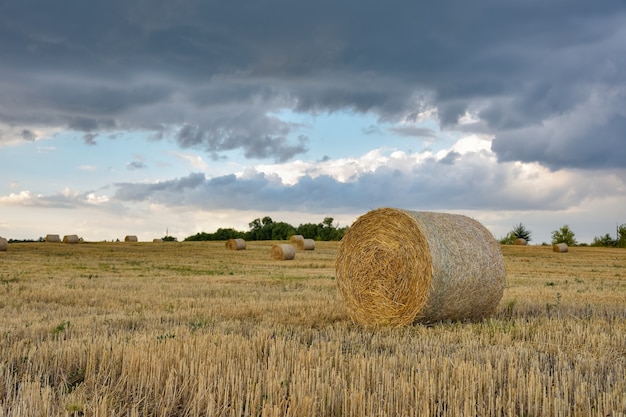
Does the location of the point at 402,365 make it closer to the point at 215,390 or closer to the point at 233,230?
the point at 215,390

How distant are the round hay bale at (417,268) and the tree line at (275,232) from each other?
5375cm

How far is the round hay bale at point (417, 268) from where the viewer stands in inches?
441

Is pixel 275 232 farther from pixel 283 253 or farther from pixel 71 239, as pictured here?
pixel 283 253

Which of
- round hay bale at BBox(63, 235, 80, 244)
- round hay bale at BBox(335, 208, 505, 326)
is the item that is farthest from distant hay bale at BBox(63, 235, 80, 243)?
round hay bale at BBox(335, 208, 505, 326)

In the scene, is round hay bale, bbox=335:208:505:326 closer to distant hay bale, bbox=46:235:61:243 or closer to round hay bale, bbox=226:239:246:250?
round hay bale, bbox=226:239:246:250

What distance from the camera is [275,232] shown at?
2756 inches

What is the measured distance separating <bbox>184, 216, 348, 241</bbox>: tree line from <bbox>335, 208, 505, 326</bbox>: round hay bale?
53749 millimetres

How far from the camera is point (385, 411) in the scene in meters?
5.20

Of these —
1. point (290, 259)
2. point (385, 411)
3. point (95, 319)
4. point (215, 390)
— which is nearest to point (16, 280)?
point (95, 319)

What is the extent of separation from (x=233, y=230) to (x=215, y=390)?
63894 millimetres

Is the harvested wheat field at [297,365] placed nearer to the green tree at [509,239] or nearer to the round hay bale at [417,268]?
the round hay bale at [417,268]

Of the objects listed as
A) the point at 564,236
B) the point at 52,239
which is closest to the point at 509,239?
the point at 564,236

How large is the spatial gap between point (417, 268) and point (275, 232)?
58.9 meters

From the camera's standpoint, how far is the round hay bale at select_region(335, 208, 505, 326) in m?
11.2
